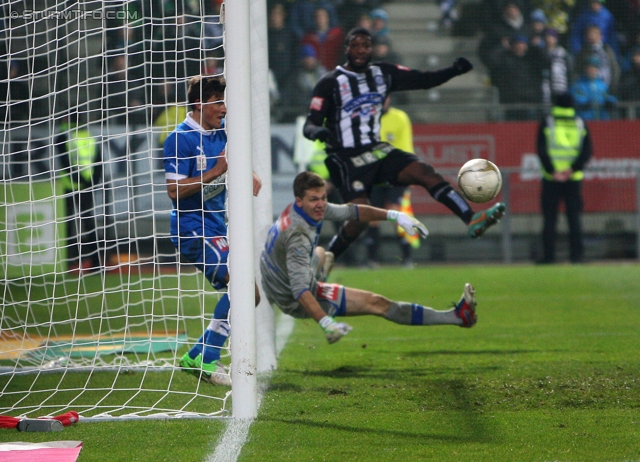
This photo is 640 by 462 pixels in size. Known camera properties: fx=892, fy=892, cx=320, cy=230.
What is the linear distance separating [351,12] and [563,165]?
528 cm

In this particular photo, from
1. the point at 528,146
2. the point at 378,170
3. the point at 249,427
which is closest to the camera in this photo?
the point at 249,427

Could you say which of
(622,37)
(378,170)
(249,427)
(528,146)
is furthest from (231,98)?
(622,37)

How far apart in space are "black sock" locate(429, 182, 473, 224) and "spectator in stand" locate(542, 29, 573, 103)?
10.0 metres

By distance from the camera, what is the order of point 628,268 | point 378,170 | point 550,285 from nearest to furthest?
1. point 378,170
2. point 550,285
3. point 628,268

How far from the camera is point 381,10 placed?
17297mm

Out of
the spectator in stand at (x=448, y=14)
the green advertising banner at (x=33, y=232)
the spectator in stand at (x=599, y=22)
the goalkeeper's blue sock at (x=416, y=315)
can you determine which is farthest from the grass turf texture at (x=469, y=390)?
the spectator in stand at (x=448, y=14)

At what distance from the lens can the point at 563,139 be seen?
14.5m

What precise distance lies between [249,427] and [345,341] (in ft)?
10.7

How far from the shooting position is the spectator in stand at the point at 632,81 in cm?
1642

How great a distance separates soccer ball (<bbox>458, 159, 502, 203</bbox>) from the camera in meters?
6.33

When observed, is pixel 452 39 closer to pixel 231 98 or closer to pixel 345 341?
pixel 345 341

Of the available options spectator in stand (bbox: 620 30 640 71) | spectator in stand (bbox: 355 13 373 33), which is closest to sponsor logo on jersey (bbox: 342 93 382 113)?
spectator in stand (bbox: 355 13 373 33)

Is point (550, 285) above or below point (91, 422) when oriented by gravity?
below

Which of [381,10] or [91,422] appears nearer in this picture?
[91,422]
